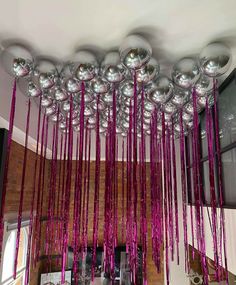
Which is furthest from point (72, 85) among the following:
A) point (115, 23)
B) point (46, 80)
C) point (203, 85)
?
point (203, 85)

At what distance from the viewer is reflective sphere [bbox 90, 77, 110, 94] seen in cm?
171

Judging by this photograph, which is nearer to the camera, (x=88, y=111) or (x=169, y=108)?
(x=169, y=108)

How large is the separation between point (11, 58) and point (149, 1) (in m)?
0.86

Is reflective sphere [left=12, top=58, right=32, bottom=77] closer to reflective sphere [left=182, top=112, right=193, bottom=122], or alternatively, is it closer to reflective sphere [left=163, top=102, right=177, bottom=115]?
reflective sphere [left=163, top=102, right=177, bottom=115]

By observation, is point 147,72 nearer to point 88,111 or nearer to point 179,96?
point 179,96

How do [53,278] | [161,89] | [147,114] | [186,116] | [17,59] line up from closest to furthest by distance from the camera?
[17,59] < [161,89] < [147,114] < [186,116] < [53,278]

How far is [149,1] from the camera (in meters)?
1.27

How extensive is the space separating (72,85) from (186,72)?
76 centimetres

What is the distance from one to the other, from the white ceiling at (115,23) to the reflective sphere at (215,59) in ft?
0.23

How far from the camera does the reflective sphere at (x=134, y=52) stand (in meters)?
1.39

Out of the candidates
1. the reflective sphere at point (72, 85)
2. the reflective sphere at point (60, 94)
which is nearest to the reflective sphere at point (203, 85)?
the reflective sphere at point (72, 85)

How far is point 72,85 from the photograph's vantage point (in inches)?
67.9

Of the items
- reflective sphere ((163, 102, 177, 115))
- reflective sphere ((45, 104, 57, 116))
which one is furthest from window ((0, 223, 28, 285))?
reflective sphere ((163, 102, 177, 115))

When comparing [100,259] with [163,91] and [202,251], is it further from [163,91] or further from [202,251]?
[163,91]
